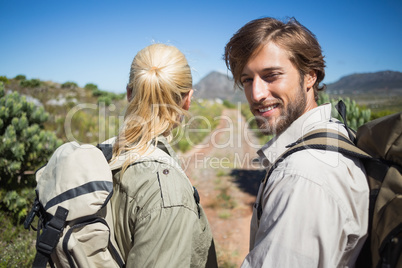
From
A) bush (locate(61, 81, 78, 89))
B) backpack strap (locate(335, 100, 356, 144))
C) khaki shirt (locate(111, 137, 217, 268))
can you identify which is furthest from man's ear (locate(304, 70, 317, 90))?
bush (locate(61, 81, 78, 89))

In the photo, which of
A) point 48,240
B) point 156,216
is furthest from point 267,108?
point 48,240

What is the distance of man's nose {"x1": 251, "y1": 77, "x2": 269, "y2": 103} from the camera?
5.58 ft

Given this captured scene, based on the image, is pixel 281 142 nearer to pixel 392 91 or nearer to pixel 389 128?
pixel 389 128

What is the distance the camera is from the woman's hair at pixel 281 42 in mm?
1719

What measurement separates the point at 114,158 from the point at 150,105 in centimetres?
41

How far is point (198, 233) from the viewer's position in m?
1.41

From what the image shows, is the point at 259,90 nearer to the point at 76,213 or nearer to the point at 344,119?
the point at 344,119

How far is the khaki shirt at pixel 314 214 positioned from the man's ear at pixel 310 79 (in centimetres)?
87

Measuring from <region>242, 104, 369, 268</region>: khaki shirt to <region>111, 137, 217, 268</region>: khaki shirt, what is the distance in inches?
14.2

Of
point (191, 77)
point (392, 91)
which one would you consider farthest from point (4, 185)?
point (392, 91)

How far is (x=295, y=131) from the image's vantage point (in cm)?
162

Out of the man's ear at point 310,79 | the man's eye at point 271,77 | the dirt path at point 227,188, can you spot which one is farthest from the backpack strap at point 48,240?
the dirt path at point 227,188

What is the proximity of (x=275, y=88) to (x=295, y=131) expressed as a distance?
0.32m

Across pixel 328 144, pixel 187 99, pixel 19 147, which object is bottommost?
pixel 19 147
